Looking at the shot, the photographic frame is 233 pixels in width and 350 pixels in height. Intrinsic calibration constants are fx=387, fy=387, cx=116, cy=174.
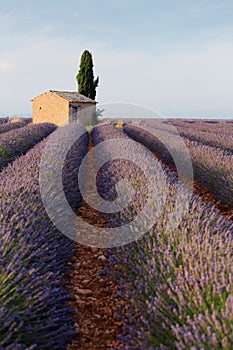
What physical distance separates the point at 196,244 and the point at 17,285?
973mm

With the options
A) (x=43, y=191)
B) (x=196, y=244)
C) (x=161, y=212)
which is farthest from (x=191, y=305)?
(x=43, y=191)

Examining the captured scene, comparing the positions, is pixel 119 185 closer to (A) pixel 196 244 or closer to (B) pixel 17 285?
(A) pixel 196 244

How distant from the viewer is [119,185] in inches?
147

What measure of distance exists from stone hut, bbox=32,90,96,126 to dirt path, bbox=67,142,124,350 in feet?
45.8

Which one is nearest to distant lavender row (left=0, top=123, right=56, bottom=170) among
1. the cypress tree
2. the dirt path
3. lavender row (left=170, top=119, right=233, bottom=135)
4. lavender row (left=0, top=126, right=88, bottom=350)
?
the dirt path

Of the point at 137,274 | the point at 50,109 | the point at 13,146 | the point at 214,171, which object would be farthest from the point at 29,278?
the point at 50,109

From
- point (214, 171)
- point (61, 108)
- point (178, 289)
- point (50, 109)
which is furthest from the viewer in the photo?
point (50, 109)

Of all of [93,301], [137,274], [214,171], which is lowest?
[93,301]

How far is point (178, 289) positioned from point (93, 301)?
1084mm

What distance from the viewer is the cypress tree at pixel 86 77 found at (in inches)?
840

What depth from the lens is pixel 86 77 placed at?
2133cm

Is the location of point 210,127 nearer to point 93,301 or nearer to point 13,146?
point 13,146

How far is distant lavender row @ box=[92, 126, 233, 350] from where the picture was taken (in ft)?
4.97

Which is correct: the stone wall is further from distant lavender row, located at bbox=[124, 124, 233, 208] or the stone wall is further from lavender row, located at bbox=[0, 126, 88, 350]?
lavender row, located at bbox=[0, 126, 88, 350]
